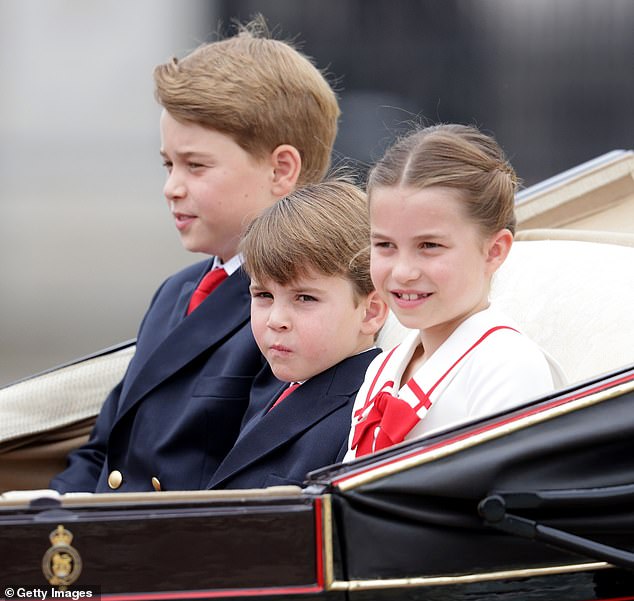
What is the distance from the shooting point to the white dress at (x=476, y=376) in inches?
73.7

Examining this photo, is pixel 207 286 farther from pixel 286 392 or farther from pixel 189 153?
pixel 286 392

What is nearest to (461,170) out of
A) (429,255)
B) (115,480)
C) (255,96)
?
(429,255)

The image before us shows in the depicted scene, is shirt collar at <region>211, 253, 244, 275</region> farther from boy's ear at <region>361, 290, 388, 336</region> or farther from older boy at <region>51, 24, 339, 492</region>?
boy's ear at <region>361, 290, 388, 336</region>

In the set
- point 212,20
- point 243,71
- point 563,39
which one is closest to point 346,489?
point 243,71

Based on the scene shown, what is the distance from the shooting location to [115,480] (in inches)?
104

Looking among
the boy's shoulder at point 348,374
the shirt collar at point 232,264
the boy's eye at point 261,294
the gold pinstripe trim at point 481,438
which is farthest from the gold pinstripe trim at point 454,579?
the shirt collar at point 232,264

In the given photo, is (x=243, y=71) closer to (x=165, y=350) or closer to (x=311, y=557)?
(x=165, y=350)

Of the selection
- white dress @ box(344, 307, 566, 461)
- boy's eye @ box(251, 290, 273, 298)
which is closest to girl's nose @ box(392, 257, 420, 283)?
white dress @ box(344, 307, 566, 461)

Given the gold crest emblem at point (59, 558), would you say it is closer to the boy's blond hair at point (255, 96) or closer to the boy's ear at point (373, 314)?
the boy's ear at point (373, 314)

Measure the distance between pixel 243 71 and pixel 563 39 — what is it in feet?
20.2

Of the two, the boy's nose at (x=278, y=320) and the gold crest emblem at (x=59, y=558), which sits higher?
the boy's nose at (x=278, y=320)

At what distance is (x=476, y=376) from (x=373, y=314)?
46cm

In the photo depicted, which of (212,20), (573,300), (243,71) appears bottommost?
(573,300)

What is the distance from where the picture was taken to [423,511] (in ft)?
5.60
